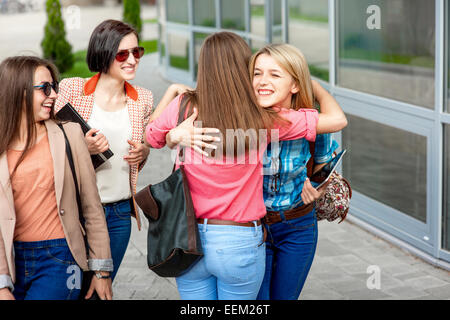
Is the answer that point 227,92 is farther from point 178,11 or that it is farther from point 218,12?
point 178,11

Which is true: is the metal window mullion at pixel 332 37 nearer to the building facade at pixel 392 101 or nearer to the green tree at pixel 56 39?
the building facade at pixel 392 101

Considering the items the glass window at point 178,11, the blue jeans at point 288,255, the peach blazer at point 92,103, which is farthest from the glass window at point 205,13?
the blue jeans at point 288,255

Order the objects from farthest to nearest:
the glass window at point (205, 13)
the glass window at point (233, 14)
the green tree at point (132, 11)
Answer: the green tree at point (132, 11)
the glass window at point (205, 13)
the glass window at point (233, 14)

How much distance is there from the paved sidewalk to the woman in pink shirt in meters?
2.11

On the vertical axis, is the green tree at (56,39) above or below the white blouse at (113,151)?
above

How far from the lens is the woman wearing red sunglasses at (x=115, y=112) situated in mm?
3332

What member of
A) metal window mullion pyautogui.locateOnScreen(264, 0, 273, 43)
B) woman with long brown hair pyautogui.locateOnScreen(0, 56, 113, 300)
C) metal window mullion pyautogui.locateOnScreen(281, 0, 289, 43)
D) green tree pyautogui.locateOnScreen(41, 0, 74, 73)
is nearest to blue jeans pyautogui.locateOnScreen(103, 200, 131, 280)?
woman with long brown hair pyautogui.locateOnScreen(0, 56, 113, 300)

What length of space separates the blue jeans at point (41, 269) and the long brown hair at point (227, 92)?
818mm

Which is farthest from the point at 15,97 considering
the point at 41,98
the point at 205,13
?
the point at 205,13

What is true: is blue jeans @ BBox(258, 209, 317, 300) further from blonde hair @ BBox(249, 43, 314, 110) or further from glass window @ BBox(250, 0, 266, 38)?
glass window @ BBox(250, 0, 266, 38)

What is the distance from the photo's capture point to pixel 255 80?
282 centimetres

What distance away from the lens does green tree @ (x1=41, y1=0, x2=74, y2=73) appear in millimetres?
17438

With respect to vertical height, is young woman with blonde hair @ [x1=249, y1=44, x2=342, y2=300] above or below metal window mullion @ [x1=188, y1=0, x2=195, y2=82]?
below

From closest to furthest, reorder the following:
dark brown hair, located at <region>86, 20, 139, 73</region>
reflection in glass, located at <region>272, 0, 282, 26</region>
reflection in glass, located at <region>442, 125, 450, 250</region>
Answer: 1. dark brown hair, located at <region>86, 20, 139, 73</region>
2. reflection in glass, located at <region>442, 125, 450, 250</region>
3. reflection in glass, located at <region>272, 0, 282, 26</region>
